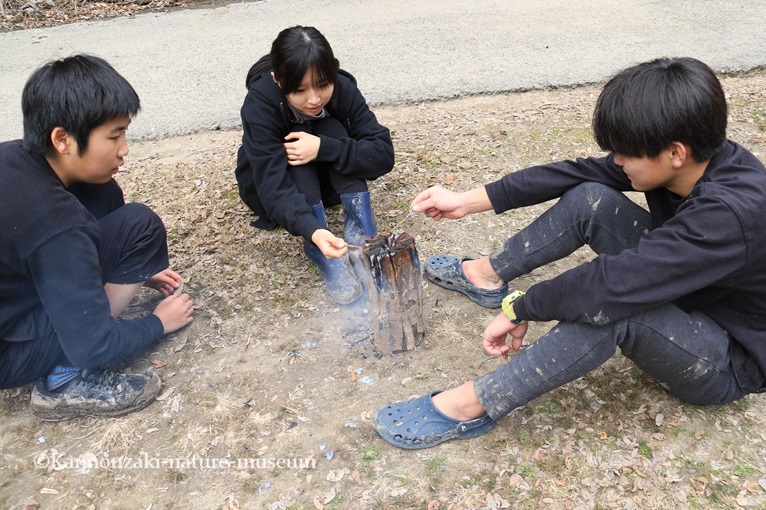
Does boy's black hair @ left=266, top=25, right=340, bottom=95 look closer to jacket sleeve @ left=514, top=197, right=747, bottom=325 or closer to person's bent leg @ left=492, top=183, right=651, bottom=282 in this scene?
person's bent leg @ left=492, top=183, right=651, bottom=282

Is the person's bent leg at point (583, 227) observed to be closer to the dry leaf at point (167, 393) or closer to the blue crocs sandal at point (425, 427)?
the blue crocs sandal at point (425, 427)

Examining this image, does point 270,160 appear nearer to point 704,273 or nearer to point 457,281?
point 457,281

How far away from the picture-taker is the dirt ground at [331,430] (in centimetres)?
230

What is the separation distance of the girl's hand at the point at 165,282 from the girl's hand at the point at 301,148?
860mm

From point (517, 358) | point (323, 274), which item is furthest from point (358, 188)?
point (517, 358)

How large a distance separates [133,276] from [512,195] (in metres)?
1.81

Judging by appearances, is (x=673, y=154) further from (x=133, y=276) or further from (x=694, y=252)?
(x=133, y=276)

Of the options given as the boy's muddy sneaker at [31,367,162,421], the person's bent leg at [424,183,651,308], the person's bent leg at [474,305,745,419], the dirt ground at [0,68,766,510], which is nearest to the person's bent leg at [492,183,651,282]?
the person's bent leg at [424,183,651,308]

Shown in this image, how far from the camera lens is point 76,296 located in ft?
7.88

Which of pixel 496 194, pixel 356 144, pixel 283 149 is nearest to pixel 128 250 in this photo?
pixel 283 149

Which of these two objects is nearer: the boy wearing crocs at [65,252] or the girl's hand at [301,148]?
the boy wearing crocs at [65,252]

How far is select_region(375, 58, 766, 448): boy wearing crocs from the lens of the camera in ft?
6.47

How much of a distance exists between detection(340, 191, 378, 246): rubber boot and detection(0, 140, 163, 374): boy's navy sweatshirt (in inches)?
51.7

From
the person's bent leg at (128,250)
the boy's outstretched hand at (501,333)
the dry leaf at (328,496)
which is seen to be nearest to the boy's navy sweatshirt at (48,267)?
the person's bent leg at (128,250)
